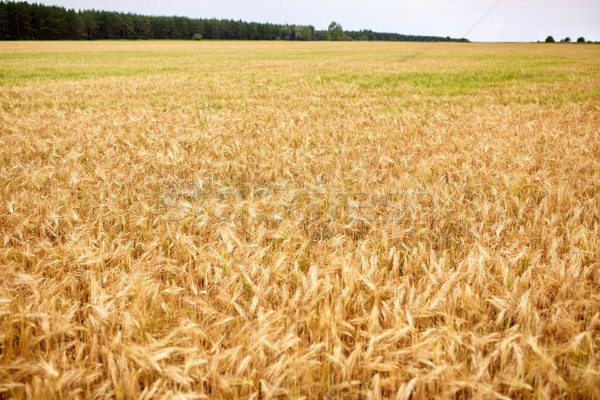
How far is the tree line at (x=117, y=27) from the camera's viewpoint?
89188 mm

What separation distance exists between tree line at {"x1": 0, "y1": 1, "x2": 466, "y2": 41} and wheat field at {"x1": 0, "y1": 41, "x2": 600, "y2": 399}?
242ft

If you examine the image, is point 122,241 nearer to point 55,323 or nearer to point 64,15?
point 55,323

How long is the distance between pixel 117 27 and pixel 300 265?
123 m

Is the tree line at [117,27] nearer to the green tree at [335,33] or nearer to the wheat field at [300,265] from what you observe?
the green tree at [335,33]

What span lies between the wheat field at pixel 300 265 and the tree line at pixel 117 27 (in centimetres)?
7376

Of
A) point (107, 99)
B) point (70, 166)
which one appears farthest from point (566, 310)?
point (107, 99)

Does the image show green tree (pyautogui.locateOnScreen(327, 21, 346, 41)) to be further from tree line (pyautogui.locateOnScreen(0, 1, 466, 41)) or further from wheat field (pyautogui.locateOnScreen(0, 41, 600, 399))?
wheat field (pyautogui.locateOnScreen(0, 41, 600, 399))

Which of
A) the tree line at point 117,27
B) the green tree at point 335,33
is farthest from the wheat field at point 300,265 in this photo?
the green tree at point 335,33

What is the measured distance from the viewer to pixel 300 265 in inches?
96.5

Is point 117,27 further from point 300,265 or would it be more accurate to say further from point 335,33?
point 300,265

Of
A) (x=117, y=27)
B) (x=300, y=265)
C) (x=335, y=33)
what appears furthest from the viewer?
(x=335, y=33)

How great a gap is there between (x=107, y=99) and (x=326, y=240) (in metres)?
9.95

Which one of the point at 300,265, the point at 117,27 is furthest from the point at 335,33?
the point at 300,265

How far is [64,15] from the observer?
312 ft
